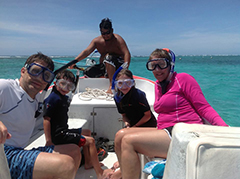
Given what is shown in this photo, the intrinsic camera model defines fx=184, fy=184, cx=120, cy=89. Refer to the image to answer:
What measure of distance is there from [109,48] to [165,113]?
89.1 inches

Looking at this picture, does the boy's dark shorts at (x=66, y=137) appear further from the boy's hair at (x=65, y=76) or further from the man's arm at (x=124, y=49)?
the man's arm at (x=124, y=49)

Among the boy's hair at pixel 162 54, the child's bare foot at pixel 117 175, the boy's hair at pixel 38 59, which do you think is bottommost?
the child's bare foot at pixel 117 175

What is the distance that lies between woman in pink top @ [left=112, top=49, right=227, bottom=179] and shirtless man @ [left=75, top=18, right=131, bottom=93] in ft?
5.17

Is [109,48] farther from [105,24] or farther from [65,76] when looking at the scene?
[65,76]

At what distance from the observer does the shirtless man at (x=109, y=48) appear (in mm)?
3203

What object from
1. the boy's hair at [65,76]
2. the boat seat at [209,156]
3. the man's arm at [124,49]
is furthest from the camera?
the man's arm at [124,49]

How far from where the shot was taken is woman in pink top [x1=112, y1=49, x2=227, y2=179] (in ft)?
4.50

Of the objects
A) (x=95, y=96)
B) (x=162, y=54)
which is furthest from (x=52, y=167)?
(x=95, y=96)

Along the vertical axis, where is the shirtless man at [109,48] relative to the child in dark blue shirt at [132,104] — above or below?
above

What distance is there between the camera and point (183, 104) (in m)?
1.47

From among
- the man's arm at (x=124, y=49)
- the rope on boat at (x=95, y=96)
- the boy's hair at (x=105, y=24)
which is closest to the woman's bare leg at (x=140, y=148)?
the rope on boat at (x=95, y=96)

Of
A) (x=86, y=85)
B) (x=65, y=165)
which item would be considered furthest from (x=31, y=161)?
(x=86, y=85)

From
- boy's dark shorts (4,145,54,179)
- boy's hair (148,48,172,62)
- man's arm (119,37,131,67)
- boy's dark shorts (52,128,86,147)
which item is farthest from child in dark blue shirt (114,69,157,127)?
man's arm (119,37,131,67)

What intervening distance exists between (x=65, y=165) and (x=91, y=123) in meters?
1.37
